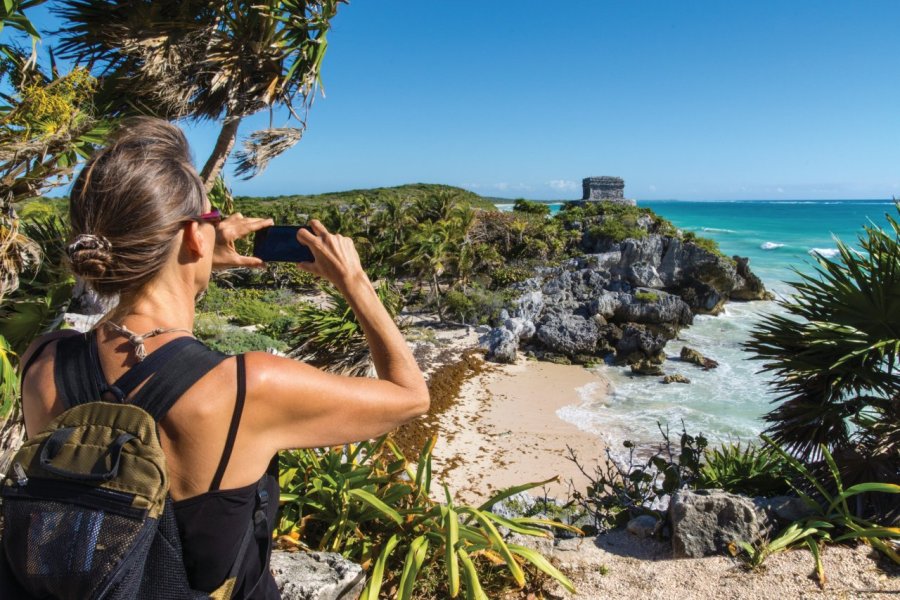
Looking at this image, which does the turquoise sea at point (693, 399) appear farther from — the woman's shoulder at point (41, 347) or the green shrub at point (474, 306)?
the woman's shoulder at point (41, 347)

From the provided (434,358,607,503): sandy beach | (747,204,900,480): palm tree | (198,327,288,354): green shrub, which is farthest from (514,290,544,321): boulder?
(747,204,900,480): palm tree

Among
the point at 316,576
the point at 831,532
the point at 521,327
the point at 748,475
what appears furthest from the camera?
the point at 521,327

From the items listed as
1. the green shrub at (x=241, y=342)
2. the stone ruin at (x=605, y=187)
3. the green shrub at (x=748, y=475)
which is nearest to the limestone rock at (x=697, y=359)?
the green shrub at (x=241, y=342)

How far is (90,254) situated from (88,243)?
0.02 meters

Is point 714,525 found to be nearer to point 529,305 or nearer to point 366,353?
point 366,353

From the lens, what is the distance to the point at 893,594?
2795mm

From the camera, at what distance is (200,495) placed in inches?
38.6

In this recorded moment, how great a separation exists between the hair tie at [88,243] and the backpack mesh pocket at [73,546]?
1.39 ft

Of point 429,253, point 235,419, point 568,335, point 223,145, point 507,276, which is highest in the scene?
point 223,145

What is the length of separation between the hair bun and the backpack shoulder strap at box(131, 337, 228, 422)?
21 centimetres

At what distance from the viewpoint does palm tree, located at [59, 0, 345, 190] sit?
199 inches

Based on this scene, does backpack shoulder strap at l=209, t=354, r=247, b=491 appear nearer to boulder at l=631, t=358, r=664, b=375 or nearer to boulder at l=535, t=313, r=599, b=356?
boulder at l=631, t=358, r=664, b=375

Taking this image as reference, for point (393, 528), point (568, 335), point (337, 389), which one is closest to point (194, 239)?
point (337, 389)

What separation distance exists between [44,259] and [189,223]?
3457 mm
